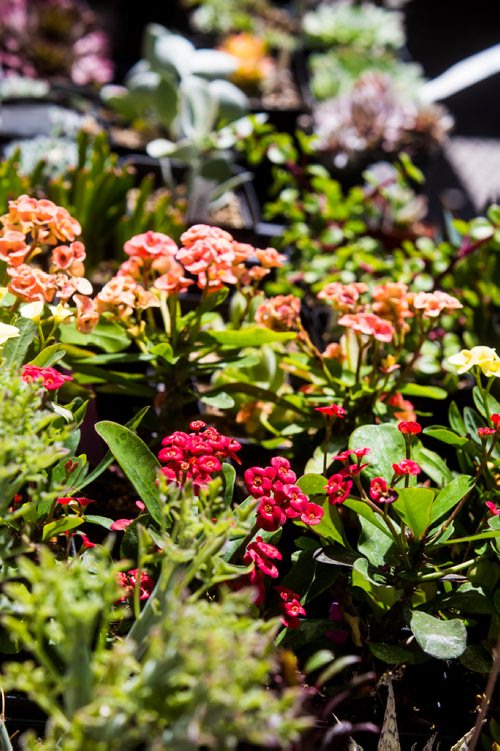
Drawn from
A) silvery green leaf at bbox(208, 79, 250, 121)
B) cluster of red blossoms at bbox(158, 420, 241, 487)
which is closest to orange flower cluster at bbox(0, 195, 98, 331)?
cluster of red blossoms at bbox(158, 420, 241, 487)

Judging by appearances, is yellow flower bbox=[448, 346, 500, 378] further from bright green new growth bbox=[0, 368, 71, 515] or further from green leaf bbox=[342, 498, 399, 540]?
bright green new growth bbox=[0, 368, 71, 515]

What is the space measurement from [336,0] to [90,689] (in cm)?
416

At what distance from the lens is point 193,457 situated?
0.86m

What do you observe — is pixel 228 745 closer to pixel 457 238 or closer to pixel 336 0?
pixel 457 238

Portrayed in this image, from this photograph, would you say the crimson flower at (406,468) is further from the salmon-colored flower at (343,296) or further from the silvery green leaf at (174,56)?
the silvery green leaf at (174,56)

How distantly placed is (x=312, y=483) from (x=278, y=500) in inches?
3.2

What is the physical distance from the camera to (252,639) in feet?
Result: 1.80

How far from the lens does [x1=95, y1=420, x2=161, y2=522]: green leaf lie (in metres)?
0.90

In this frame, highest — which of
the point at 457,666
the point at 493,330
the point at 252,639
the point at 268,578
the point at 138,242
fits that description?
the point at 138,242

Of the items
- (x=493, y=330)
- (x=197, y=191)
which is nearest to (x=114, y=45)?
(x=197, y=191)

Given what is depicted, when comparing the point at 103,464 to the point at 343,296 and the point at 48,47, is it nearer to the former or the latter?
the point at 343,296

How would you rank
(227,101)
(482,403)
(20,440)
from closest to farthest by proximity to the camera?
1. (20,440)
2. (482,403)
3. (227,101)

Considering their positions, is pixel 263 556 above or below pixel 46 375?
below

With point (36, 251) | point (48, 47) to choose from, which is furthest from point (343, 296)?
point (48, 47)
